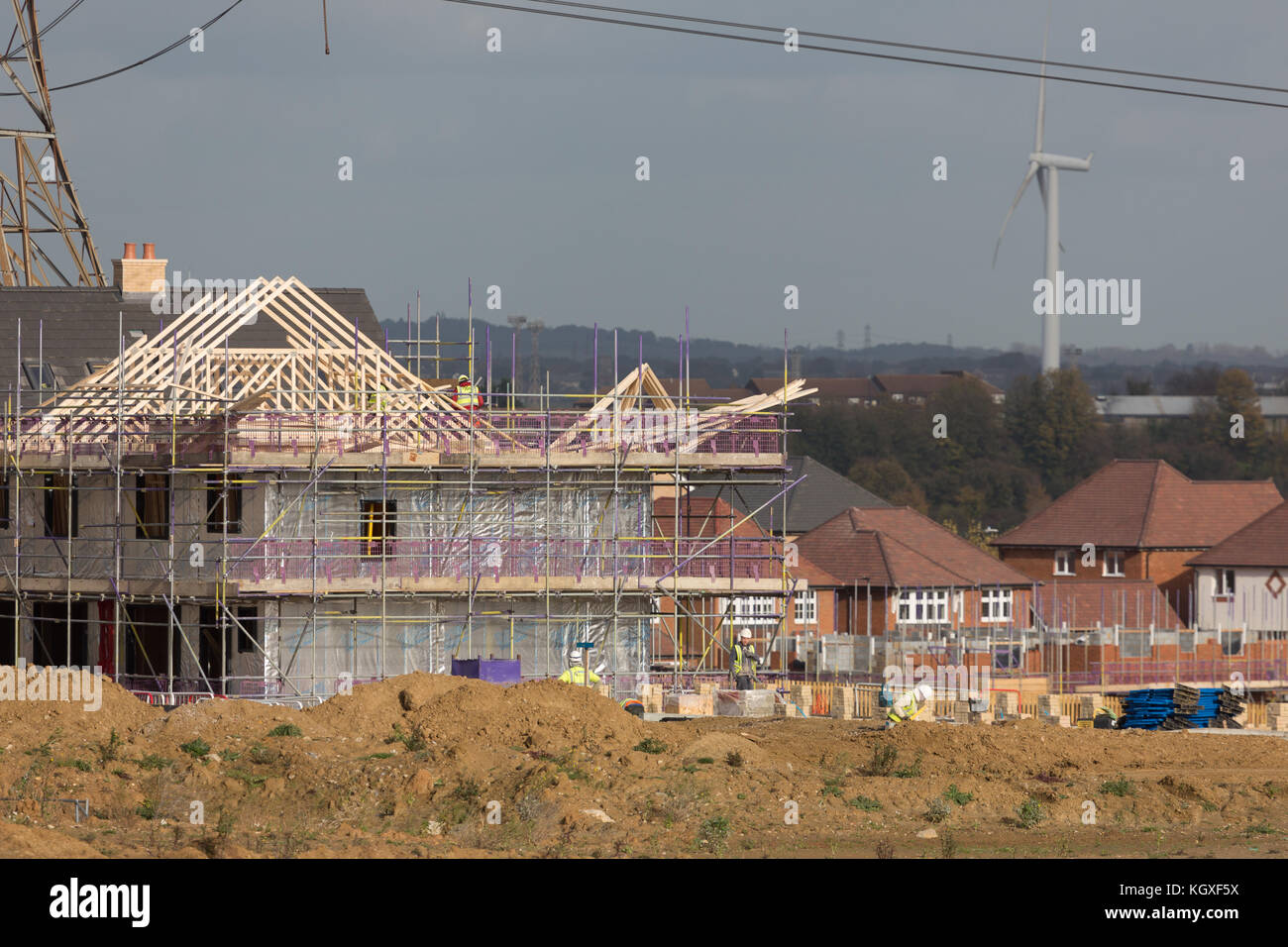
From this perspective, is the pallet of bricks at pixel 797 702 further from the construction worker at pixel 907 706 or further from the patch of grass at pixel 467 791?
the patch of grass at pixel 467 791

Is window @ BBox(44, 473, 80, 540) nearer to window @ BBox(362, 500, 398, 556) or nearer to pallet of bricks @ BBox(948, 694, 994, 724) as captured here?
window @ BBox(362, 500, 398, 556)

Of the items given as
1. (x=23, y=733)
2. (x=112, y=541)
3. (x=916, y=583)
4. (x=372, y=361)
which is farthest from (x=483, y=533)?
(x=916, y=583)

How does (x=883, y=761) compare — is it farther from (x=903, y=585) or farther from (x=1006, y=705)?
(x=903, y=585)

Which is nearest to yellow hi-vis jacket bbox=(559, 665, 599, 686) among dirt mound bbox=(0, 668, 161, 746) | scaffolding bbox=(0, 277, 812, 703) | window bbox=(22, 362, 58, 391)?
scaffolding bbox=(0, 277, 812, 703)

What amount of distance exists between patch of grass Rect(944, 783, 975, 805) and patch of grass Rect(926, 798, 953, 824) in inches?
14.9

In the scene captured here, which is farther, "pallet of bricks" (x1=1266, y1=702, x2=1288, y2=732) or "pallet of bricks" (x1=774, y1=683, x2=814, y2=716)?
"pallet of bricks" (x1=1266, y1=702, x2=1288, y2=732)

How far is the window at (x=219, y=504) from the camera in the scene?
36562 millimetres

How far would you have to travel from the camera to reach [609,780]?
24.4 m

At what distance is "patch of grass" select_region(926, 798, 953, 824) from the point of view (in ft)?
75.8

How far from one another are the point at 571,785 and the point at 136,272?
1070 inches

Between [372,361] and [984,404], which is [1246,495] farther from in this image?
[984,404]

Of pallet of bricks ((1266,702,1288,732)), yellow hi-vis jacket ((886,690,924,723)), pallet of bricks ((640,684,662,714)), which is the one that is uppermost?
yellow hi-vis jacket ((886,690,924,723))

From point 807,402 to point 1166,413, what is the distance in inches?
1388

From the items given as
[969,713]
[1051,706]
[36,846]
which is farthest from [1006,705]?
[36,846]
